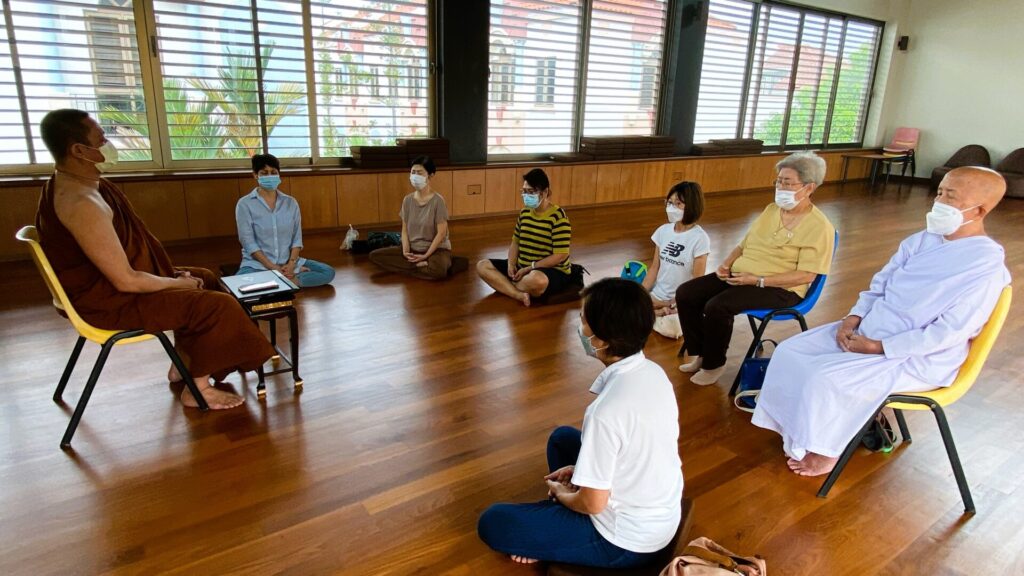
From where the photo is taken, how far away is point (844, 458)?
221cm

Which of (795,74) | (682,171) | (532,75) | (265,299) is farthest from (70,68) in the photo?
(795,74)

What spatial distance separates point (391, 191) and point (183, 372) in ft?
13.2

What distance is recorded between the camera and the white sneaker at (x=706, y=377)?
10.4 feet

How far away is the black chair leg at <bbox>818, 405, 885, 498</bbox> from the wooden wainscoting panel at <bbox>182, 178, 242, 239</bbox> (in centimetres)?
503

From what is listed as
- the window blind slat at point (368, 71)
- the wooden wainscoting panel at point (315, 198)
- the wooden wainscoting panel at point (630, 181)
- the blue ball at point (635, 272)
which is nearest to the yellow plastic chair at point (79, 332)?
the blue ball at point (635, 272)

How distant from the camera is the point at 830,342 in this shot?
2.47 meters

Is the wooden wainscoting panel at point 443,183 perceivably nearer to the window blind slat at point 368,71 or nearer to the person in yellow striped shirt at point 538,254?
the window blind slat at point 368,71

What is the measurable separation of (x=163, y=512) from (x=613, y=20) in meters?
7.49

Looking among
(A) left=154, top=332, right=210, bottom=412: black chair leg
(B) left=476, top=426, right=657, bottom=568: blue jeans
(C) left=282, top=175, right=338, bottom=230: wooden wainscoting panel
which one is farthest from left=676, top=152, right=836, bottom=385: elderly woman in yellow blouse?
(C) left=282, top=175, right=338, bottom=230: wooden wainscoting panel

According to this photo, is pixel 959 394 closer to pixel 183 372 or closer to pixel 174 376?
pixel 183 372

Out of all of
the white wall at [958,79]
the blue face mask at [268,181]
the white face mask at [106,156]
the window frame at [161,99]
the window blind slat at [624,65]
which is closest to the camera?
the white face mask at [106,156]

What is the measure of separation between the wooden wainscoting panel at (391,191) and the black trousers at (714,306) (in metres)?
3.80

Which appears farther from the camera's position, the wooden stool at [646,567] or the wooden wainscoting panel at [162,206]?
the wooden wainscoting panel at [162,206]

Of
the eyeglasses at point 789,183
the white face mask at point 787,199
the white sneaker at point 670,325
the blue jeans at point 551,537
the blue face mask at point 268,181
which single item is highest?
the eyeglasses at point 789,183
